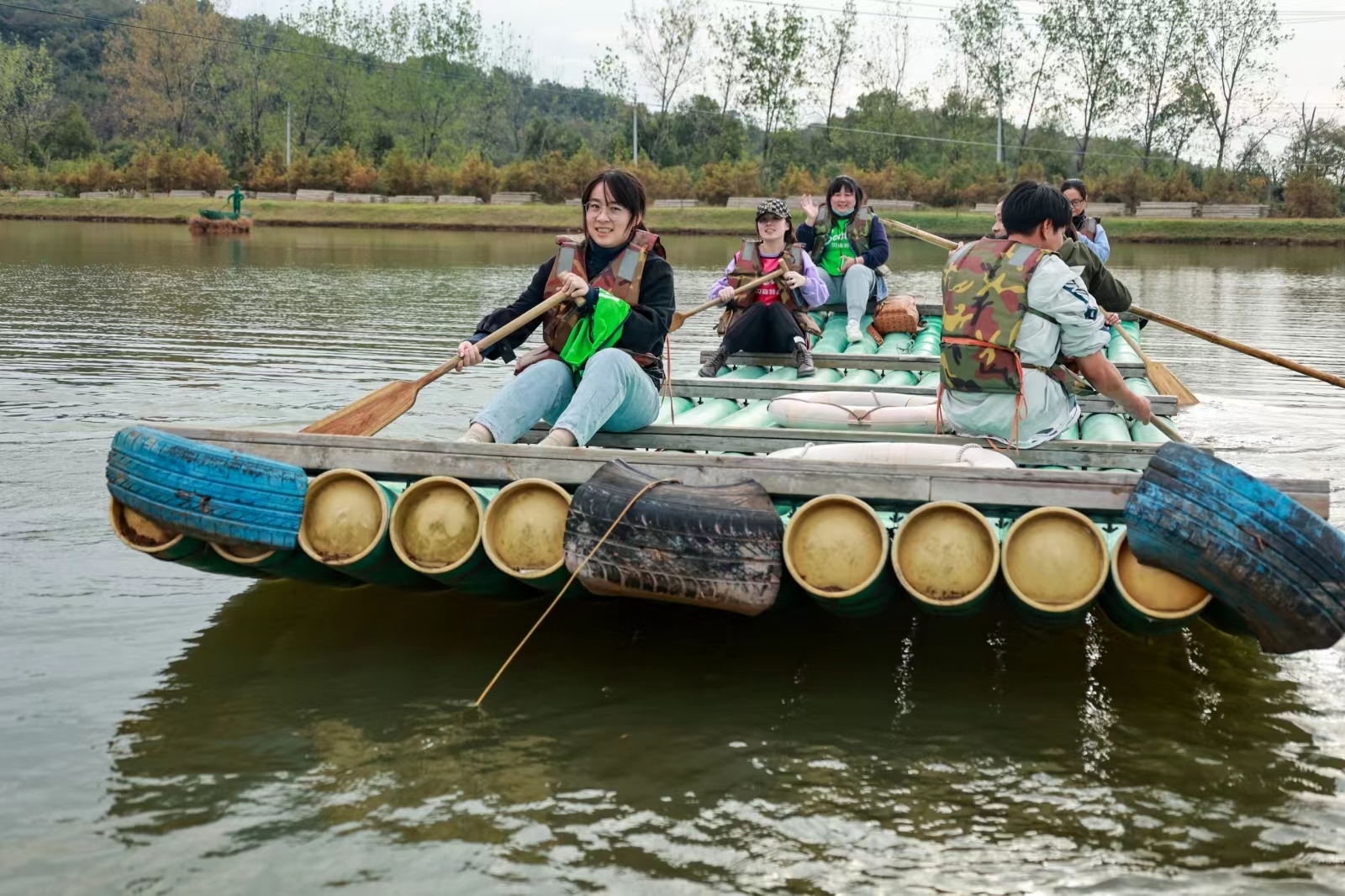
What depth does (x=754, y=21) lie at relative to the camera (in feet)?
187

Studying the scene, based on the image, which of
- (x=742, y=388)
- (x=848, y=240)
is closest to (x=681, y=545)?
(x=742, y=388)

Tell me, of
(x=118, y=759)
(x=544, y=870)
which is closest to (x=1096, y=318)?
(x=544, y=870)

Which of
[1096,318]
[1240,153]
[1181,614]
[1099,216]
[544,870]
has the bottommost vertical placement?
[544,870]

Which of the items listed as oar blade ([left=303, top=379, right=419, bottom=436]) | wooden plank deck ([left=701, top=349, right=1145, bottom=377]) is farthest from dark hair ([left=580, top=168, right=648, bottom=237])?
wooden plank deck ([left=701, top=349, right=1145, bottom=377])

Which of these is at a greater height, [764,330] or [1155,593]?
[764,330]

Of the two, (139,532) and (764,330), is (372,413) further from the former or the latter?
(764,330)

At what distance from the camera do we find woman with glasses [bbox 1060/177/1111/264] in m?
9.81

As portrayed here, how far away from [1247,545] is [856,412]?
2194 mm

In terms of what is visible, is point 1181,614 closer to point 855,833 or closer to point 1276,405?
point 855,833

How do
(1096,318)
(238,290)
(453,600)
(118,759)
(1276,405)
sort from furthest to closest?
(238,290) → (1276,405) → (453,600) → (1096,318) → (118,759)

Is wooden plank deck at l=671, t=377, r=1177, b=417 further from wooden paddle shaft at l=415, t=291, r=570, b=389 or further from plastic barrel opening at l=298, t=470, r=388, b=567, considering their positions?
plastic barrel opening at l=298, t=470, r=388, b=567

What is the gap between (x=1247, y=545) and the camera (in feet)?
12.1

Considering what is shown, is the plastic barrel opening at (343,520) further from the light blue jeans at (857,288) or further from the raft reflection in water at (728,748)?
the light blue jeans at (857,288)

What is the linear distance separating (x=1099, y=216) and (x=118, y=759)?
42.7 metres
